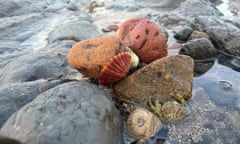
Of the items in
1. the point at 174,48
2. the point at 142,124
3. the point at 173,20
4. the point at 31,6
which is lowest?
the point at 31,6

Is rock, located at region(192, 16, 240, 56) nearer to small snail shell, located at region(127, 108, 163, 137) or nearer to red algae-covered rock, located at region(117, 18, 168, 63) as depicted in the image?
red algae-covered rock, located at region(117, 18, 168, 63)

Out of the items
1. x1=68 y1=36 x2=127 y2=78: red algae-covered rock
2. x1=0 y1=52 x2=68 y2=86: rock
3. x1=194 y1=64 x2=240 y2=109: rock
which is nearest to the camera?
x1=68 y1=36 x2=127 y2=78: red algae-covered rock

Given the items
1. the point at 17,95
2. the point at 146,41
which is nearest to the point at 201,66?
the point at 146,41

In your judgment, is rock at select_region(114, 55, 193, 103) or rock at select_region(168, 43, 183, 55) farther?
rock at select_region(168, 43, 183, 55)

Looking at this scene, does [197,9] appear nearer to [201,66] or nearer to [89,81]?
[201,66]

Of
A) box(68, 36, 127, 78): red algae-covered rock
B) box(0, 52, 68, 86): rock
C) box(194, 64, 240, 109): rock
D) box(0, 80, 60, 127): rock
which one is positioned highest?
box(68, 36, 127, 78): red algae-covered rock

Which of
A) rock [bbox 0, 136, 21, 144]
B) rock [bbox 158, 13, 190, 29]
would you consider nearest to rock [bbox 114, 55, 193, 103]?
rock [bbox 0, 136, 21, 144]

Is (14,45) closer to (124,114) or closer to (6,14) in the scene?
(6,14)

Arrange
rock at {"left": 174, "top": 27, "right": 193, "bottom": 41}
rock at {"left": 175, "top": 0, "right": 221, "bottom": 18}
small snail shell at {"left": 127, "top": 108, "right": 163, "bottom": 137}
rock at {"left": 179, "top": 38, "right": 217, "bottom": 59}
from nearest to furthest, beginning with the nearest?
1. small snail shell at {"left": 127, "top": 108, "right": 163, "bottom": 137}
2. rock at {"left": 179, "top": 38, "right": 217, "bottom": 59}
3. rock at {"left": 174, "top": 27, "right": 193, "bottom": 41}
4. rock at {"left": 175, "top": 0, "right": 221, "bottom": 18}

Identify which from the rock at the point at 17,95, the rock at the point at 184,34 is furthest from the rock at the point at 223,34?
the rock at the point at 17,95
